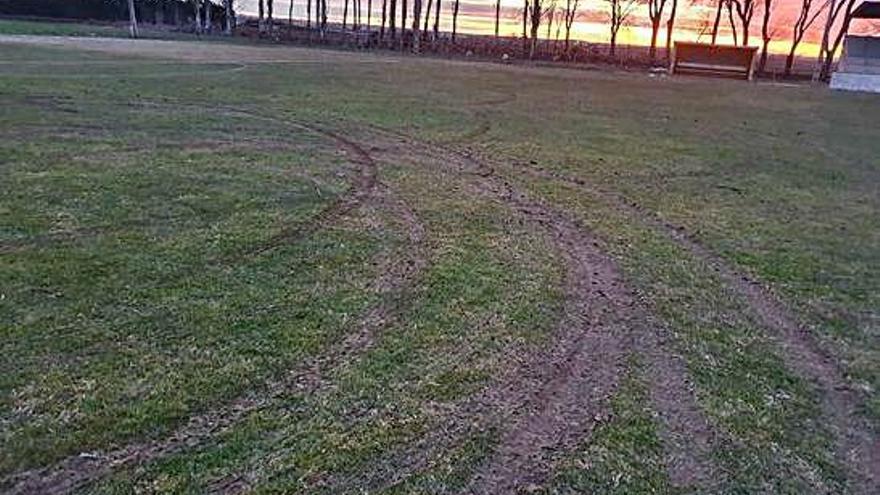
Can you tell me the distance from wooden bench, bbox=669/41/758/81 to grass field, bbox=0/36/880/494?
24.8 metres

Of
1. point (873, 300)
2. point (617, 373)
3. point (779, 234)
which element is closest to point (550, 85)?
point (779, 234)

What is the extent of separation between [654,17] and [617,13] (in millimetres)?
3108

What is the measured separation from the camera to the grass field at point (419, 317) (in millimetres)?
3141

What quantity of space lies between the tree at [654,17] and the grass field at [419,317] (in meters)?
34.3

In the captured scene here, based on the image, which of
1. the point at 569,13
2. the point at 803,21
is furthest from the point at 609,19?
the point at 803,21

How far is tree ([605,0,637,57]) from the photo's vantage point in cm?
4522

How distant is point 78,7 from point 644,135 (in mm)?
47690

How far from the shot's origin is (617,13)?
1806 inches

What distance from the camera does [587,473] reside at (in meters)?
3.09

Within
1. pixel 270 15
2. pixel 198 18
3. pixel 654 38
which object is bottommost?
pixel 198 18

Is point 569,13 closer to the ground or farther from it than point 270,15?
farther from it

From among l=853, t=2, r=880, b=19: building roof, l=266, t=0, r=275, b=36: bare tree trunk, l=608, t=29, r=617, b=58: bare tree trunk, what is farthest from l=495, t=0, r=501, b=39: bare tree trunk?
l=853, t=2, r=880, b=19: building roof

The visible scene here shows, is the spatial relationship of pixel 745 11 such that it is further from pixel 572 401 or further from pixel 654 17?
pixel 572 401

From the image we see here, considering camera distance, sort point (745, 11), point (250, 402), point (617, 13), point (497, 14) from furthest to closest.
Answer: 1. point (497, 14)
2. point (617, 13)
3. point (745, 11)
4. point (250, 402)
